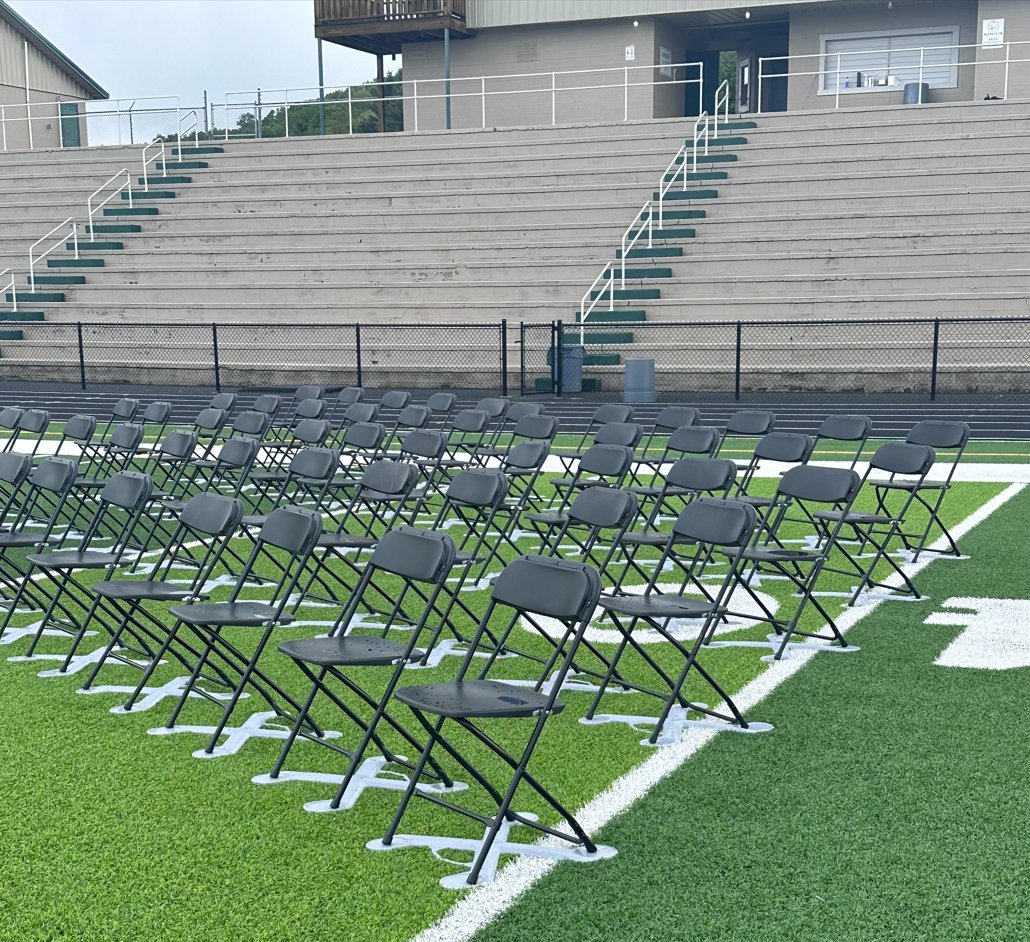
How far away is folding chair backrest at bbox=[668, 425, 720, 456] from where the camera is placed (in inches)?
393

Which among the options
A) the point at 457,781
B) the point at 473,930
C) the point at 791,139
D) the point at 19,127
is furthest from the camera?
the point at 19,127

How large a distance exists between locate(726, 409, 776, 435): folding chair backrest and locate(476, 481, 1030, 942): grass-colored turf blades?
15.2ft

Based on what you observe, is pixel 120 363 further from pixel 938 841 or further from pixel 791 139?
pixel 938 841

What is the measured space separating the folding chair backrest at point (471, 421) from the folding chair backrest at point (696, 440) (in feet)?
6.64

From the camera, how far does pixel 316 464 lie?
880 cm

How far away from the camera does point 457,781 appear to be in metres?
5.30

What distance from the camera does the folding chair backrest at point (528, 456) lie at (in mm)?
9508

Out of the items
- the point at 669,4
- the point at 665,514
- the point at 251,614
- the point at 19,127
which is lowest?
the point at 665,514

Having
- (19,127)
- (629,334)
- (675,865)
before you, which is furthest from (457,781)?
(19,127)

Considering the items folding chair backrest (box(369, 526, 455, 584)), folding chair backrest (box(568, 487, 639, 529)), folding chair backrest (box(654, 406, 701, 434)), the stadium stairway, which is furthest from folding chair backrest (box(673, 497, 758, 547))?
the stadium stairway

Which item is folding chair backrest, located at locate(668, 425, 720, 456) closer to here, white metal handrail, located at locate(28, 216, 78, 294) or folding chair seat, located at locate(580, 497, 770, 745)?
folding chair seat, located at locate(580, 497, 770, 745)

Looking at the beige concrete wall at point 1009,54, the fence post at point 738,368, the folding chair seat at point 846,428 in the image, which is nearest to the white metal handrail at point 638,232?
the fence post at point 738,368

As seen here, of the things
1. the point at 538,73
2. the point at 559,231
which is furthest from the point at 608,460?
the point at 538,73

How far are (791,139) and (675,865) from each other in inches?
890
